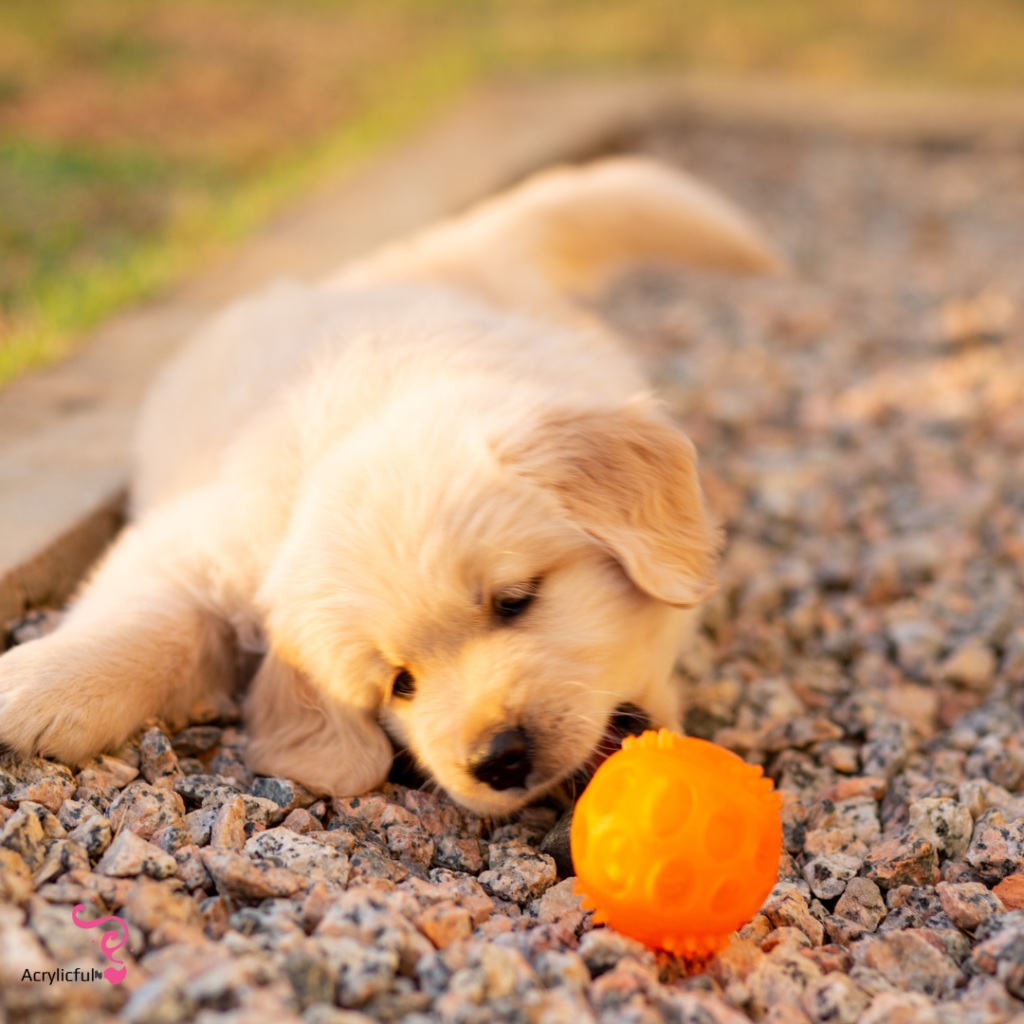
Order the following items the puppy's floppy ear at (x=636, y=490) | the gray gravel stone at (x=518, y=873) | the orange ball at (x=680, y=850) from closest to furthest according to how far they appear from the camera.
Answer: the orange ball at (x=680, y=850) → the gray gravel stone at (x=518, y=873) → the puppy's floppy ear at (x=636, y=490)

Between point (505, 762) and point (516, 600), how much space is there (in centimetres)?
28

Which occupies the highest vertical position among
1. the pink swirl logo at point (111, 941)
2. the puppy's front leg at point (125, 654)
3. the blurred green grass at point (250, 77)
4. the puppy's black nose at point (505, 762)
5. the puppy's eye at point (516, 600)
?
the pink swirl logo at point (111, 941)

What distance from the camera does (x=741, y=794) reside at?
157 centimetres

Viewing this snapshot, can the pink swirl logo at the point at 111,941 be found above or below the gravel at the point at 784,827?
above

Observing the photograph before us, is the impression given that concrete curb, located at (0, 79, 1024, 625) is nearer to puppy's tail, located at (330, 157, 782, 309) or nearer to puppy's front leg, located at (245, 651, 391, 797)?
puppy's front leg, located at (245, 651, 391, 797)

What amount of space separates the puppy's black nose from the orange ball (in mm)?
184

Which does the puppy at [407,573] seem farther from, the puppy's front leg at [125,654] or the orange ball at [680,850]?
the orange ball at [680,850]

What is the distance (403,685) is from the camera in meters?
1.96

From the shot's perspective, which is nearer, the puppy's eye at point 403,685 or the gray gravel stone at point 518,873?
the gray gravel stone at point 518,873

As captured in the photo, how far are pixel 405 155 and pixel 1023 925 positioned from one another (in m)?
5.50

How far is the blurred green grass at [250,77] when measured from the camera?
15.3ft

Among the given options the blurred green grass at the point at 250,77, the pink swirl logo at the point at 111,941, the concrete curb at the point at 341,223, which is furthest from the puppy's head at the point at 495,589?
the blurred green grass at the point at 250,77

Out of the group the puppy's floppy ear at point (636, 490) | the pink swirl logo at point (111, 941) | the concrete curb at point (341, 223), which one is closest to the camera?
the pink swirl logo at point (111, 941)

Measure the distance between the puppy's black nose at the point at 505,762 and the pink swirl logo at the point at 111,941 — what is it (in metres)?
0.59
